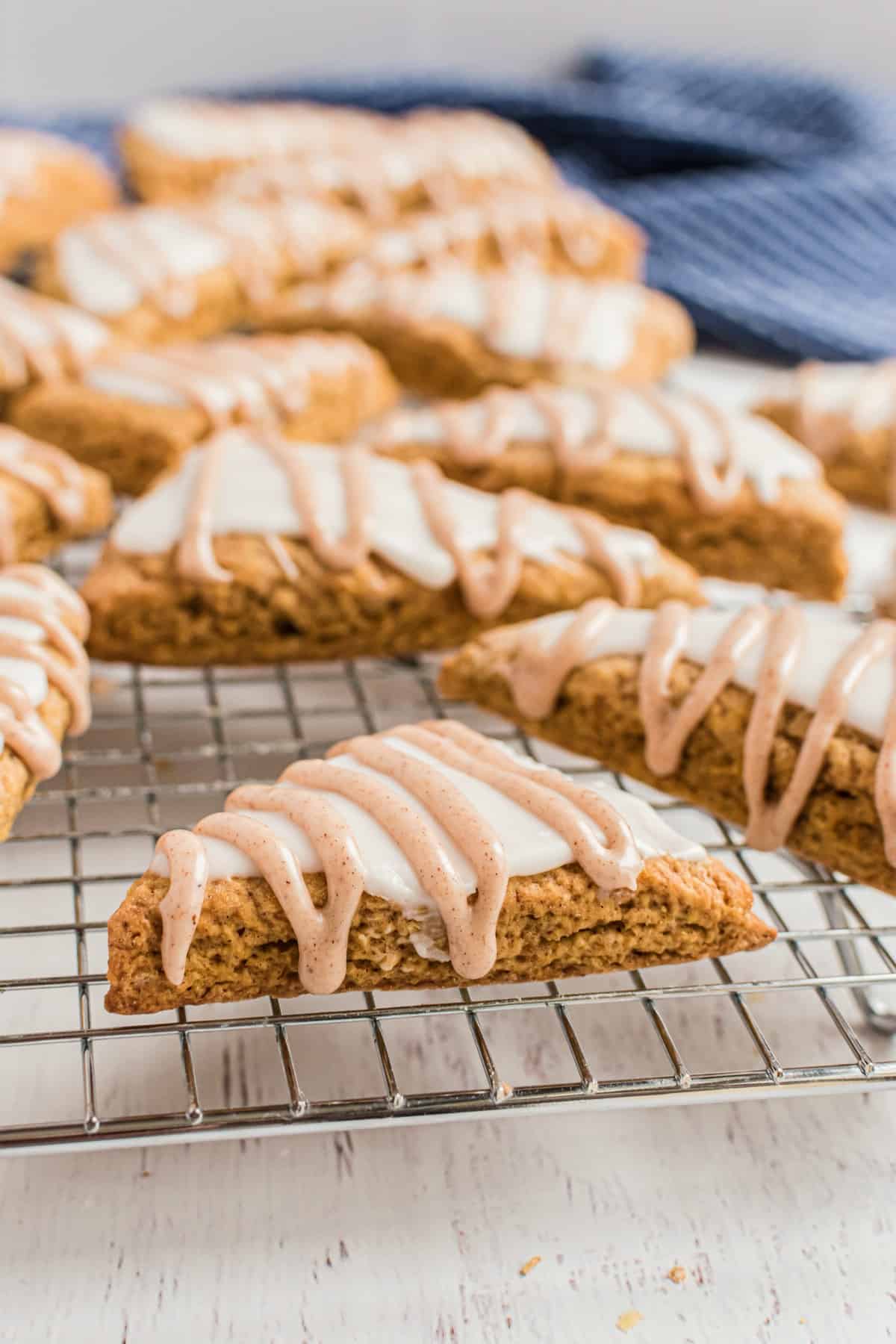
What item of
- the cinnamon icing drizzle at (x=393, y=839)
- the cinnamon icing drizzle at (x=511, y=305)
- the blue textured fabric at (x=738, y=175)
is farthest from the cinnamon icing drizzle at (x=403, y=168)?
the cinnamon icing drizzle at (x=393, y=839)

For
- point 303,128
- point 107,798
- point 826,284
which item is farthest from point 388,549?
point 303,128

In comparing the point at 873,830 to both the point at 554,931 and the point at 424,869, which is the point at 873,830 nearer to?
the point at 554,931

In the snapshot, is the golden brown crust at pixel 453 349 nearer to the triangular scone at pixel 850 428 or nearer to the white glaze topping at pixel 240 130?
the triangular scone at pixel 850 428

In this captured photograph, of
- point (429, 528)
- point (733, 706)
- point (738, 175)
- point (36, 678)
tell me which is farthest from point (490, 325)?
point (36, 678)

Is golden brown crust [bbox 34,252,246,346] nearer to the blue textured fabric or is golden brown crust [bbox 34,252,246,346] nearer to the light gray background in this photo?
the blue textured fabric

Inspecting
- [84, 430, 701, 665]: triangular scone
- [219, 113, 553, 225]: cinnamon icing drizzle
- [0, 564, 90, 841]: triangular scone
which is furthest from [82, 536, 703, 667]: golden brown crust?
[219, 113, 553, 225]: cinnamon icing drizzle
